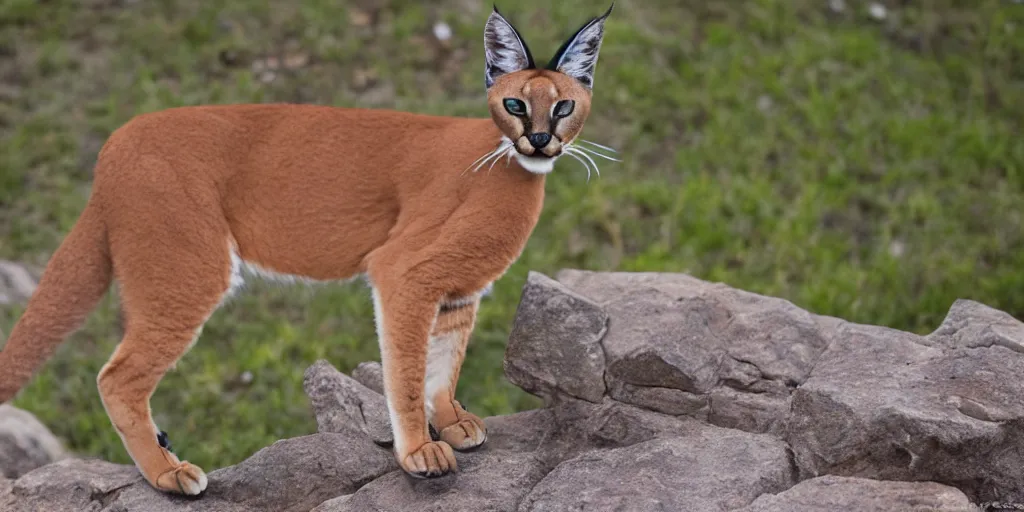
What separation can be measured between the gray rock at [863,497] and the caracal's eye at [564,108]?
148 cm

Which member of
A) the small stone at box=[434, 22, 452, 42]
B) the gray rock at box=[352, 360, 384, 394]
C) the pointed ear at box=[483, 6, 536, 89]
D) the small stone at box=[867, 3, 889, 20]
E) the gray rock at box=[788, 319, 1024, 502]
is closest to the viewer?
the gray rock at box=[788, 319, 1024, 502]

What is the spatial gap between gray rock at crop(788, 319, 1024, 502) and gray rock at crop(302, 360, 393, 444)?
172 cm

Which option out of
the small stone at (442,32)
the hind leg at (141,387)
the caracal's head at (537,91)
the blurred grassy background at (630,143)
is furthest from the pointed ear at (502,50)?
the small stone at (442,32)

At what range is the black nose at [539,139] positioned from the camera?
385 cm

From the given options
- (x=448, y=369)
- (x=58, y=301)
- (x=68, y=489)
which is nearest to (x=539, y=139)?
(x=448, y=369)

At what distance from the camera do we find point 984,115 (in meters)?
8.46

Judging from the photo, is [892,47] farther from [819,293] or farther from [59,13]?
→ [59,13]

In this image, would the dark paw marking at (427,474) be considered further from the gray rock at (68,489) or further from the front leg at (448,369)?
the gray rock at (68,489)

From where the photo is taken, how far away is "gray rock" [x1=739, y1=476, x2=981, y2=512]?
3.59 m

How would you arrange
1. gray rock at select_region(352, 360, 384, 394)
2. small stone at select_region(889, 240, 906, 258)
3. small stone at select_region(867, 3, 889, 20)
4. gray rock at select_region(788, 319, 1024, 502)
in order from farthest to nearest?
small stone at select_region(867, 3, 889, 20)
small stone at select_region(889, 240, 906, 258)
gray rock at select_region(352, 360, 384, 394)
gray rock at select_region(788, 319, 1024, 502)

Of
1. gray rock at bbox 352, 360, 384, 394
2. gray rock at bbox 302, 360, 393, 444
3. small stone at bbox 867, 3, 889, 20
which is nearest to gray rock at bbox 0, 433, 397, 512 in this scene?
gray rock at bbox 302, 360, 393, 444

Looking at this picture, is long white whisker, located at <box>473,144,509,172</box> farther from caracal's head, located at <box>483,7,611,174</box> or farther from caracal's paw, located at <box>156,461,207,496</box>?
caracal's paw, located at <box>156,461,207,496</box>

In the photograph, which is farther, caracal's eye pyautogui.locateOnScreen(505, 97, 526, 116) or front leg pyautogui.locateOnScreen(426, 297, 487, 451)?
front leg pyautogui.locateOnScreen(426, 297, 487, 451)

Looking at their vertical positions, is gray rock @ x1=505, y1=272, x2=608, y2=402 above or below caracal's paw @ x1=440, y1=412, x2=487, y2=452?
above
